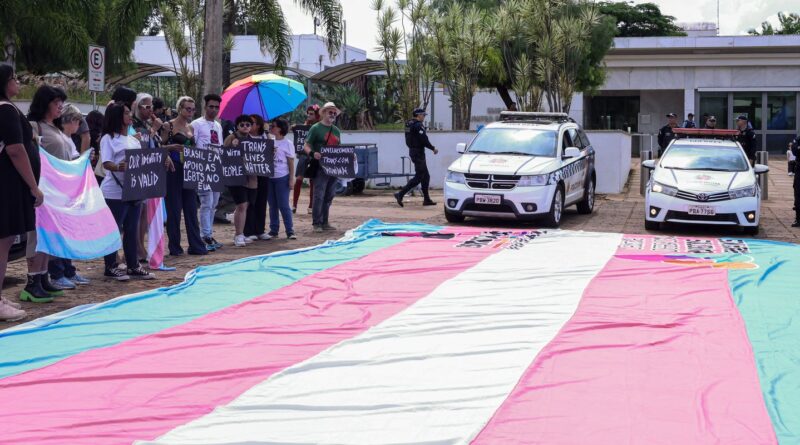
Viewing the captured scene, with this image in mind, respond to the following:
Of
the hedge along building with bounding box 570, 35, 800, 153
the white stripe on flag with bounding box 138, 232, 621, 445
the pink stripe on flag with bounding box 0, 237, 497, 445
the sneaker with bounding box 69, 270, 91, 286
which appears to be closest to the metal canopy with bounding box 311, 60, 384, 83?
the hedge along building with bounding box 570, 35, 800, 153

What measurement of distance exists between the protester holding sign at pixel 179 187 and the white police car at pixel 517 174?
18.5ft

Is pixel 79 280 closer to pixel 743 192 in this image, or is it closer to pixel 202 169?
pixel 202 169

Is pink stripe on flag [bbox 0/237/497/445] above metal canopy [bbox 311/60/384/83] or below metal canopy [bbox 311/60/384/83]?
below

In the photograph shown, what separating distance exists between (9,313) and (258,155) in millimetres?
5877

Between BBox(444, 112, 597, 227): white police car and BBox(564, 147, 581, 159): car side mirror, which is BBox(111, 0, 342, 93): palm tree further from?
BBox(564, 147, 581, 159): car side mirror

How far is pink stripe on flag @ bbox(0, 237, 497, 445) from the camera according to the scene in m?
5.37

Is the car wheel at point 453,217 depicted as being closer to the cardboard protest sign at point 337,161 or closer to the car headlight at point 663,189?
the cardboard protest sign at point 337,161

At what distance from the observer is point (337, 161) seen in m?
15.6

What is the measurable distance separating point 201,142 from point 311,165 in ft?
9.56

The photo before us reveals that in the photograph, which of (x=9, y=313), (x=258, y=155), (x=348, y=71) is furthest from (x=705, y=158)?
(x=348, y=71)

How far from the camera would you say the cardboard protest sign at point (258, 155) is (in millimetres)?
13734

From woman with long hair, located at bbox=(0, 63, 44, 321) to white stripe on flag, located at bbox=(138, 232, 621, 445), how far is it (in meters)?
3.10

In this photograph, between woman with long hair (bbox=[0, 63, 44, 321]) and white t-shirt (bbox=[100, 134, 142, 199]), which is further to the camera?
white t-shirt (bbox=[100, 134, 142, 199])

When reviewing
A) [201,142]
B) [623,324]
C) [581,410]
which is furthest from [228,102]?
[581,410]
